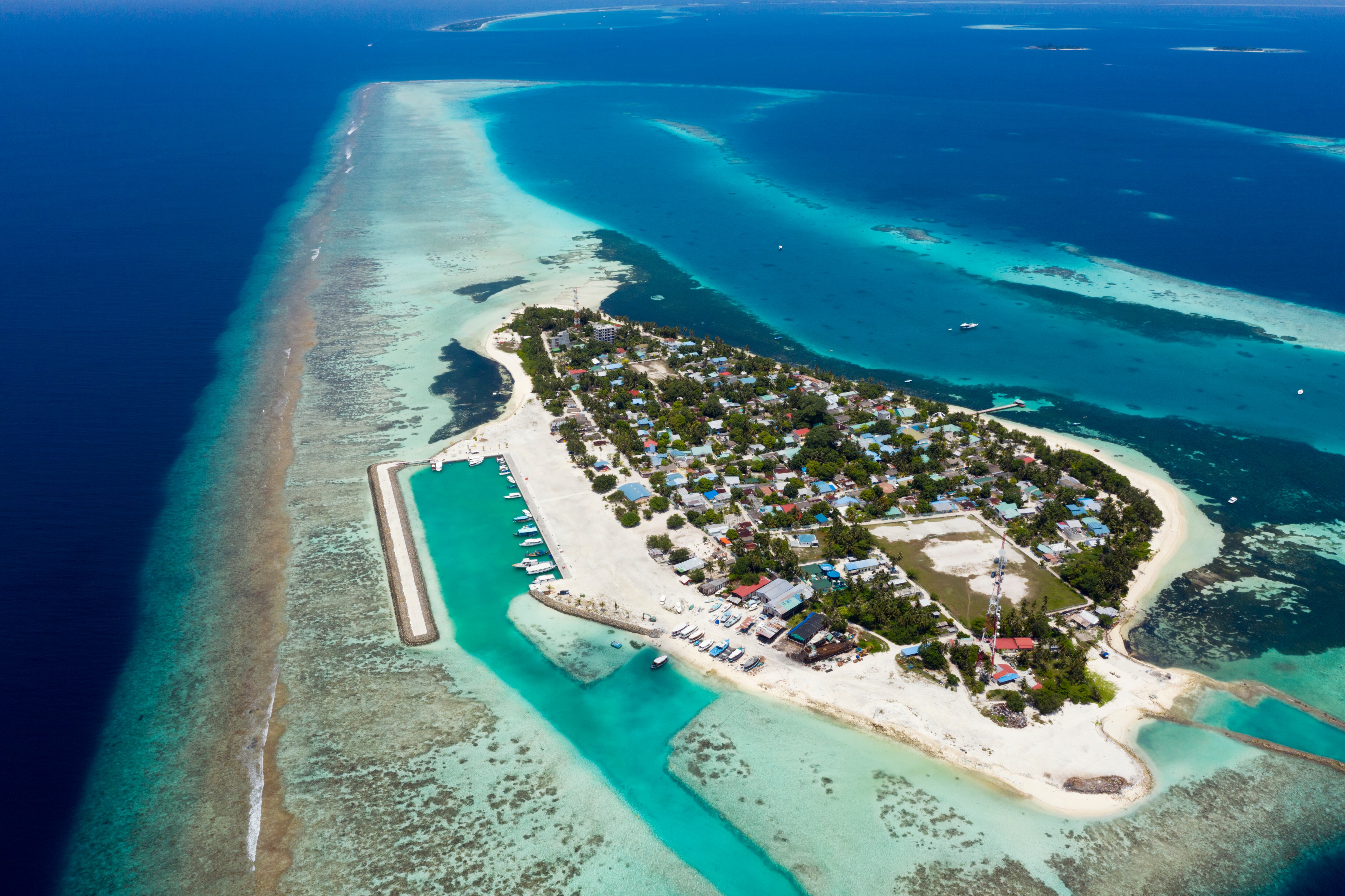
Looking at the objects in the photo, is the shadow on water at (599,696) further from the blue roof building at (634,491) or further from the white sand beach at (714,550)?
→ the blue roof building at (634,491)

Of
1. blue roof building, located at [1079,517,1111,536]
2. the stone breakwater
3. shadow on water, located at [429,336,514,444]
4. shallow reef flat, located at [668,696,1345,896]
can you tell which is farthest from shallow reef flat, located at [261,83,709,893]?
blue roof building, located at [1079,517,1111,536]

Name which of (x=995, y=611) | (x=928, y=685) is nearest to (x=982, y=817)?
(x=928, y=685)

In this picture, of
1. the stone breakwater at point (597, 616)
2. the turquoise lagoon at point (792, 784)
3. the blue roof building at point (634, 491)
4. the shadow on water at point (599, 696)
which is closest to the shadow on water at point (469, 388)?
the shadow on water at point (599, 696)

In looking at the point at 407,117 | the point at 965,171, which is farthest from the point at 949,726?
the point at 407,117

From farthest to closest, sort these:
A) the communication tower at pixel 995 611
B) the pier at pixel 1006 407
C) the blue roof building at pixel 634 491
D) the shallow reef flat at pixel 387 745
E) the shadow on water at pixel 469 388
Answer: the pier at pixel 1006 407 → the shadow on water at pixel 469 388 → the blue roof building at pixel 634 491 → the communication tower at pixel 995 611 → the shallow reef flat at pixel 387 745

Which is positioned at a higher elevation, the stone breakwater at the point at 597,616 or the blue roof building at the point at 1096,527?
the blue roof building at the point at 1096,527

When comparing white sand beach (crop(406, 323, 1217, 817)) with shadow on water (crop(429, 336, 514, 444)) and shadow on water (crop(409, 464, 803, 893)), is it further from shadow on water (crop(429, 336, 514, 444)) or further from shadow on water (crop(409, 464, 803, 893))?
shadow on water (crop(429, 336, 514, 444))
